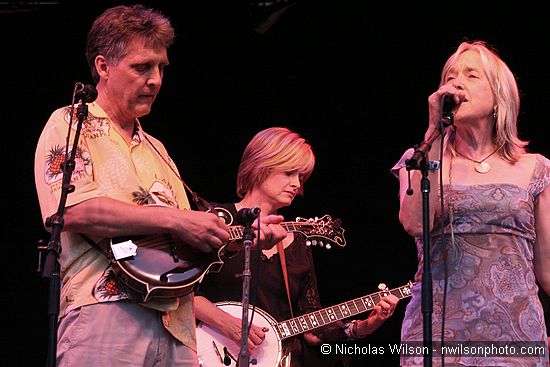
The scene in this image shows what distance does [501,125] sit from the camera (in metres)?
3.51

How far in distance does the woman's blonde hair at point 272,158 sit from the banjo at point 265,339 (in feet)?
2.30

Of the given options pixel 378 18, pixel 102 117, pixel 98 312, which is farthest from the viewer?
pixel 378 18

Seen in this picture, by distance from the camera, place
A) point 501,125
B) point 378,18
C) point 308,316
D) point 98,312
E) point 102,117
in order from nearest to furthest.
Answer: point 98,312 < point 102,117 < point 501,125 < point 308,316 < point 378,18

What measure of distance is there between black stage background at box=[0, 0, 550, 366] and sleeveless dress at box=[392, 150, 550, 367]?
2.48m

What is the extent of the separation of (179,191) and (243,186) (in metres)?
1.55

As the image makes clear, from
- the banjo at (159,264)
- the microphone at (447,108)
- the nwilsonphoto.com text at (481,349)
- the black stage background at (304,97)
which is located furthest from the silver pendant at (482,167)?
the black stage background at (304,97)

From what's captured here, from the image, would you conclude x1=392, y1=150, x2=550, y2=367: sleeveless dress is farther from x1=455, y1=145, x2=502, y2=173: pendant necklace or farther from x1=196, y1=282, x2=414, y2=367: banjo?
x1=196, y1=282, x2=414, y2=367: banjo

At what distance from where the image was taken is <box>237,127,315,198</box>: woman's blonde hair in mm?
4922

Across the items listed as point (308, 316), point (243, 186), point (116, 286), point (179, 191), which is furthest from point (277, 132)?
point (116, 286)

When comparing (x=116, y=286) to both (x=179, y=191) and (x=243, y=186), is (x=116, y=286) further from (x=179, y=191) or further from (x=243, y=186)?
(x=243, y=186)

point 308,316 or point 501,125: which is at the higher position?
point 501,125

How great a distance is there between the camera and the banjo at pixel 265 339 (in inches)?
181

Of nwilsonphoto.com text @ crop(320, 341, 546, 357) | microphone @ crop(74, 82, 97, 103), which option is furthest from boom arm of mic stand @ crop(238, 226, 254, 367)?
microphone @ crop(74, 82, 97, 103)

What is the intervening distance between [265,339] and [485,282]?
1.74 meters
